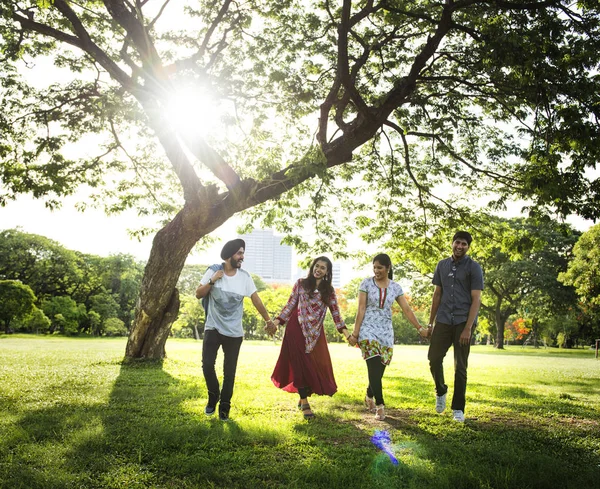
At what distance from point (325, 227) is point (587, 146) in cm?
1037

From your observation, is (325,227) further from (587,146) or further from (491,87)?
(587,146)

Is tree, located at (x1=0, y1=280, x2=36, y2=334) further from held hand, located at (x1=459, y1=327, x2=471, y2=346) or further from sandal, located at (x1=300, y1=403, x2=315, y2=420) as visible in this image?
held hand, located at (x1=459, y1=327, x2=471, y2=346)

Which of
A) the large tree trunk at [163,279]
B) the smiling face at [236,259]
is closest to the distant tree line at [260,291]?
the large tree trunk at [163,279]

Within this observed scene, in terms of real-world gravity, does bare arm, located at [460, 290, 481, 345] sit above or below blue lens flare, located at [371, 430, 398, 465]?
above

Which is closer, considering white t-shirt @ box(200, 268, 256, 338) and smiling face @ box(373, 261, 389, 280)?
white t-shirt @ box(200, 268, 256, 338)

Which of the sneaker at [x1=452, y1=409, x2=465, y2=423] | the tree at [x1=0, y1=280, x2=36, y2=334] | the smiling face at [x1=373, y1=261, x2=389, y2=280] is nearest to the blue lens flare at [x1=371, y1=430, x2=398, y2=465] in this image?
the sneaker at [x1=452, y1=409, x2=465, y2=423]

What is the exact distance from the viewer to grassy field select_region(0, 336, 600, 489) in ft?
12.8

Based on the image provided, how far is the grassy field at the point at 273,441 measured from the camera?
3.91 metres

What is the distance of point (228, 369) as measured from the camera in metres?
6.23

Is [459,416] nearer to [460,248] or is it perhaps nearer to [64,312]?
[460,248]

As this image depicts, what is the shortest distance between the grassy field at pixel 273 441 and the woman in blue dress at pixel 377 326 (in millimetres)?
464

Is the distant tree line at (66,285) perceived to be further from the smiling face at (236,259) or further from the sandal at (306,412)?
the sandal at (306,412)

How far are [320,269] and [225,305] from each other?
152 cm

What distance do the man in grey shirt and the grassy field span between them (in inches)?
20.6
